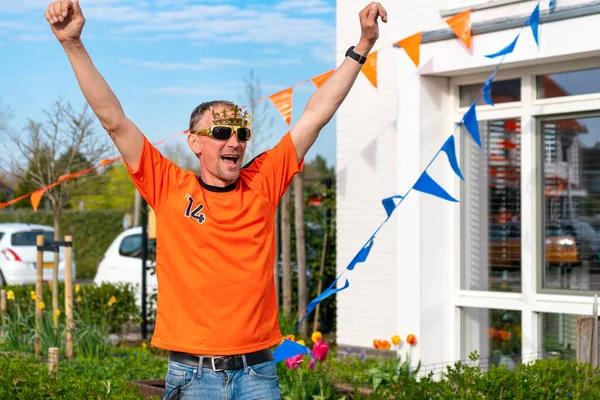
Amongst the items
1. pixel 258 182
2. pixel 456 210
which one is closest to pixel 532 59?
pixel 456 210

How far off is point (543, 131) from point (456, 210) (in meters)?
1.00

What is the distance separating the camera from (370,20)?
138 inches

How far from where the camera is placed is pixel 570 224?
6879 millimetres

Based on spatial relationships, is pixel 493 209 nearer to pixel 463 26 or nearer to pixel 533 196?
pixel 533 196

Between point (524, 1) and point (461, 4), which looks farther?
point (461, 4)

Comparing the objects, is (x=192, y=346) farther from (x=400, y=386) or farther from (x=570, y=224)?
(x=570, y=224)

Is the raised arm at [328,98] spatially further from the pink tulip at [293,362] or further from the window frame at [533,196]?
the window frame at [533,196]

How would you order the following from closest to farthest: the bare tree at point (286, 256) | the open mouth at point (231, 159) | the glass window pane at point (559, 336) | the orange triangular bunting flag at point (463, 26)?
the open mouth at point (231, 159) < the glass window pane at point (559, 336) < the orange triangular bunting flag at point (463, 26) < the bare tree at point (286, 256)

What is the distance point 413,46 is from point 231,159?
4.37m

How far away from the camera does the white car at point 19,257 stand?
1788 cm

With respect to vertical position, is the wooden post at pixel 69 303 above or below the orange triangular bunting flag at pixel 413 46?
below

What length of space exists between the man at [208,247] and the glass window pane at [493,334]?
168 inches

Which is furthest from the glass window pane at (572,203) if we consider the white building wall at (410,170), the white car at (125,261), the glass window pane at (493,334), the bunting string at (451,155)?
the white car at (125,261)

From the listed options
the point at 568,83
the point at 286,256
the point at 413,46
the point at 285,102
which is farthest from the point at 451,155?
the point at 286,256
